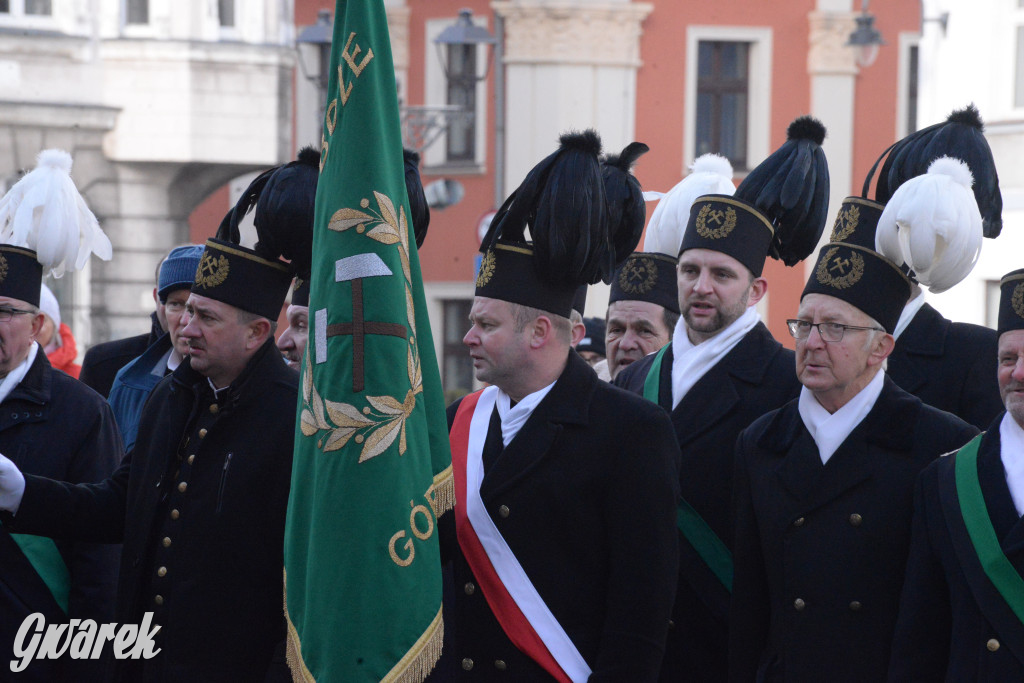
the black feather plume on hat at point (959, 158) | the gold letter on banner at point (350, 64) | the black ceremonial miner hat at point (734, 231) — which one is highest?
the gold letter on banner at point (350, 64)

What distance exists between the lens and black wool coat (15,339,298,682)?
168 inches

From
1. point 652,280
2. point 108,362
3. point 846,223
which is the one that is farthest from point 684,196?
point 108,362

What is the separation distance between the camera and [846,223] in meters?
4.85

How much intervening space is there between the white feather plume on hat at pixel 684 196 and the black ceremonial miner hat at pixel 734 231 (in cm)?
43

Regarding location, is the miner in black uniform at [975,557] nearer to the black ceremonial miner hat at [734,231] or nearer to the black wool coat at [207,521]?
the black ceremonial miner hat at [734,231]

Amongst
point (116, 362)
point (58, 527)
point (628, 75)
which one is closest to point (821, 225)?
point (58, 527)

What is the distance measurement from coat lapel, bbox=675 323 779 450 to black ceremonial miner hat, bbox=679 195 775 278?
262 millimetres

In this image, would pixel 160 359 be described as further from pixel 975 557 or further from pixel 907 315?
pixel 975 557

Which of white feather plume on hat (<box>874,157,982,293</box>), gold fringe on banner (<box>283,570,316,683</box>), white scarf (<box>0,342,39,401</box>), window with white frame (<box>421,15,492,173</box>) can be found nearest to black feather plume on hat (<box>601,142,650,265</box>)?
white feather plume on hat (<box>874,157,982,293</box>)

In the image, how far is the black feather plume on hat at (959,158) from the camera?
503 centimetres

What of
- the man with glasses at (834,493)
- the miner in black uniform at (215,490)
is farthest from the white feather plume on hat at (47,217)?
the man with glasses at (834,493)

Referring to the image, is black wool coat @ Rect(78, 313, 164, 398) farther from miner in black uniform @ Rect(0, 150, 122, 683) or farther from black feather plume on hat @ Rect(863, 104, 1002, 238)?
black feather plume on hat @ Rect(863, 104, 1002, 238)

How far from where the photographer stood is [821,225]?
524cm

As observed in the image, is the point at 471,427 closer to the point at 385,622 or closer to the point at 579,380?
the point at 579,380
